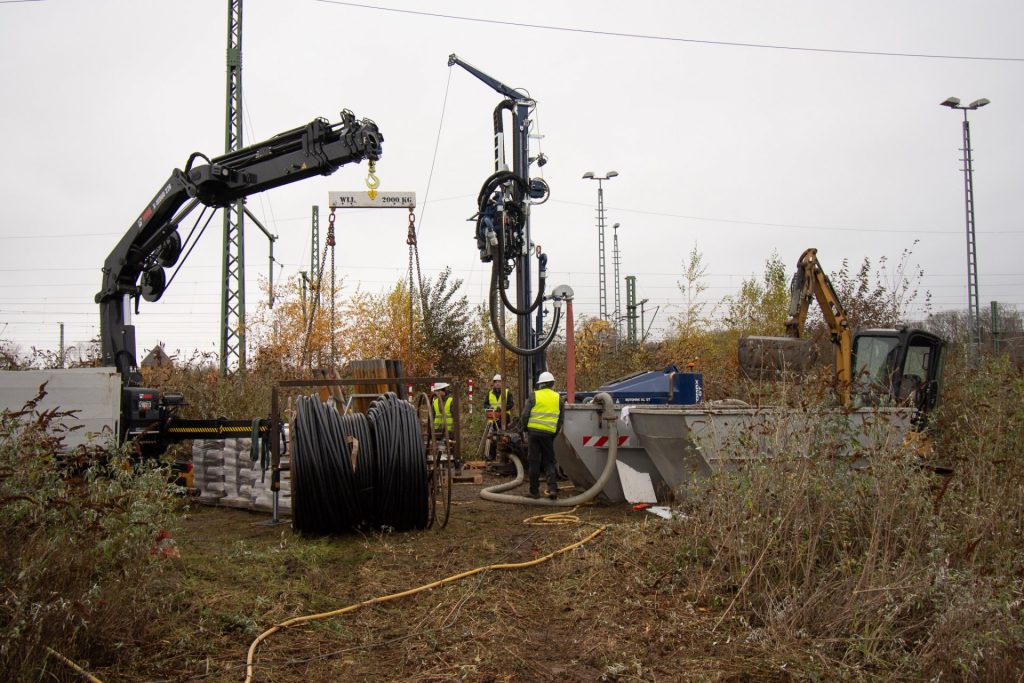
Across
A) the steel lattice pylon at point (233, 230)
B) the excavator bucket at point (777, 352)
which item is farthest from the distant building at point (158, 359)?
the excavator bucket at point (777, 352)

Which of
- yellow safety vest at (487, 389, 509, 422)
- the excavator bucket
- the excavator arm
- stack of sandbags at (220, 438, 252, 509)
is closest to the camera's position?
stack of sandbags at (220, 438, 252, 509)

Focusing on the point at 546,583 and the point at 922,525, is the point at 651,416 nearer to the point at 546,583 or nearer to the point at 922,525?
the point at 546,583

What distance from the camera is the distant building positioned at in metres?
17.8

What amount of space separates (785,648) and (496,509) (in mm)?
6262

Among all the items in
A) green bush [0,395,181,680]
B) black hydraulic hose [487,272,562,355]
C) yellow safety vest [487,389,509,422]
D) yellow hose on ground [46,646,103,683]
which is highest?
black hydraulic hose [487,272,562,355]

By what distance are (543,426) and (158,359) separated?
1134 centimetres

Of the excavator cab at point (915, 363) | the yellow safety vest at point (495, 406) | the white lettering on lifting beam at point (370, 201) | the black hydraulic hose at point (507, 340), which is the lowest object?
the yellow safety vest at point (495, 406)

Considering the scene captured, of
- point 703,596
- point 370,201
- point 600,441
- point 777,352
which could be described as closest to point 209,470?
point 370,201

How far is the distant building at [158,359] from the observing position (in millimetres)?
17812

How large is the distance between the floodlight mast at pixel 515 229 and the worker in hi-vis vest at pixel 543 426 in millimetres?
1149

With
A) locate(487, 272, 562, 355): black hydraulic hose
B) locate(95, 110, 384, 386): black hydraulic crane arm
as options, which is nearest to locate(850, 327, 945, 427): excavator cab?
locate(487, 272, 562, 355): black hydraulic hose

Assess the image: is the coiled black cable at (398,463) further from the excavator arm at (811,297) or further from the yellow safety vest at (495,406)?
the excavator arm at (811,297)

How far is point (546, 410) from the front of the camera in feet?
36.6

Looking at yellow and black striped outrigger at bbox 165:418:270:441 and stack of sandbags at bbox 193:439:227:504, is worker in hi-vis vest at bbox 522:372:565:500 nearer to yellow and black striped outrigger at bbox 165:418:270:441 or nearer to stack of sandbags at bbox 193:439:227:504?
yellow and black striped outrigger at bbox 165:418:270:441
